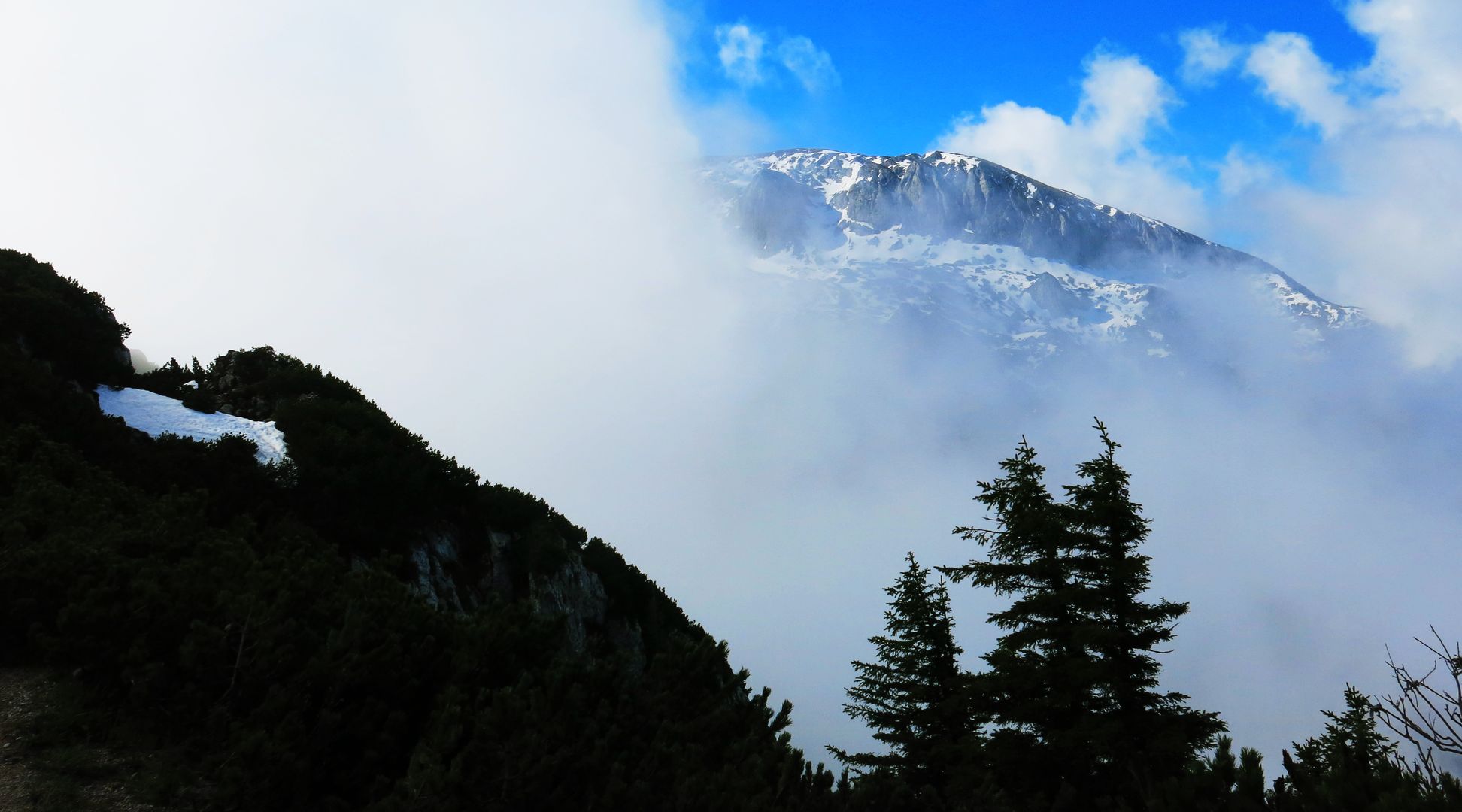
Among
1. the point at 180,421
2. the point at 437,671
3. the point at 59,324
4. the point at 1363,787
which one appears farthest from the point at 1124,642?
the point at 59,324

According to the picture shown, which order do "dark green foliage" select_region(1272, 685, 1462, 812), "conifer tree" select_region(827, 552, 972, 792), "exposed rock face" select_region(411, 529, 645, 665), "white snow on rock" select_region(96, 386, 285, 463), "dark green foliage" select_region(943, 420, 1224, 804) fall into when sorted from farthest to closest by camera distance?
"exposed rock face" select_region(411, 529, 645, 665), "white snow on rock" select_region(96, 386, 285, 463), "conifer tree" select_region(827, 552, 972, 792), "dark green foliage" select_region(943, 420, 1224, 804), "dark green foliage" select_region(1272, 685, 1462, 812)

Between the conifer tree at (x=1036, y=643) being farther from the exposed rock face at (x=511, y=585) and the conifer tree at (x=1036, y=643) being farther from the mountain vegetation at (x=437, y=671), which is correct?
the exposed rock face at (x=511, y=585)

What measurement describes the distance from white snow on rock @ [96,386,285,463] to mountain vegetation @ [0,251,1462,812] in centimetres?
66

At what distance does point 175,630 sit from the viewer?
772cm

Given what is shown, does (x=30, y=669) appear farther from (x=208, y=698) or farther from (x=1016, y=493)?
(x=1016, y=493)

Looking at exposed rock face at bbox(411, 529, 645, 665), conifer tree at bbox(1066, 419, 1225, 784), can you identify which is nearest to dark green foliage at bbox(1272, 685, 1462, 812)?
conifer tree at bbox(1066, 419, 1225, 784)

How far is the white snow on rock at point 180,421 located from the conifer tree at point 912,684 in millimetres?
14422

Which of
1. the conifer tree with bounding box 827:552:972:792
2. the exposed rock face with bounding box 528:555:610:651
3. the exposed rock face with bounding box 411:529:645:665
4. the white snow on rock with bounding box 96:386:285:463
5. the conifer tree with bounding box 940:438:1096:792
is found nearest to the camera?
the conifer tree with bounding box 940:438:1096:792

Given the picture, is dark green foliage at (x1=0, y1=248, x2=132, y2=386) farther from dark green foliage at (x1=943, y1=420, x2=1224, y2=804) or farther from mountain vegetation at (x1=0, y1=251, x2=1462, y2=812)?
dark green foliage at (x1=943, y1=420, x2=1224, y2=804)

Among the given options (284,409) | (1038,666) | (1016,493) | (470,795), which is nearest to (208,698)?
(470,795)

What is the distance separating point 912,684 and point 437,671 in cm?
1305

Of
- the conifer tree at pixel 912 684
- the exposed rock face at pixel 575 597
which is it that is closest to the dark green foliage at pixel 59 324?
the exposed rock face at pixel 575 597

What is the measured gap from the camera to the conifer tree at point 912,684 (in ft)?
57.7

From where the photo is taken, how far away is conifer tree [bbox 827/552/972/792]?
57.7ft
